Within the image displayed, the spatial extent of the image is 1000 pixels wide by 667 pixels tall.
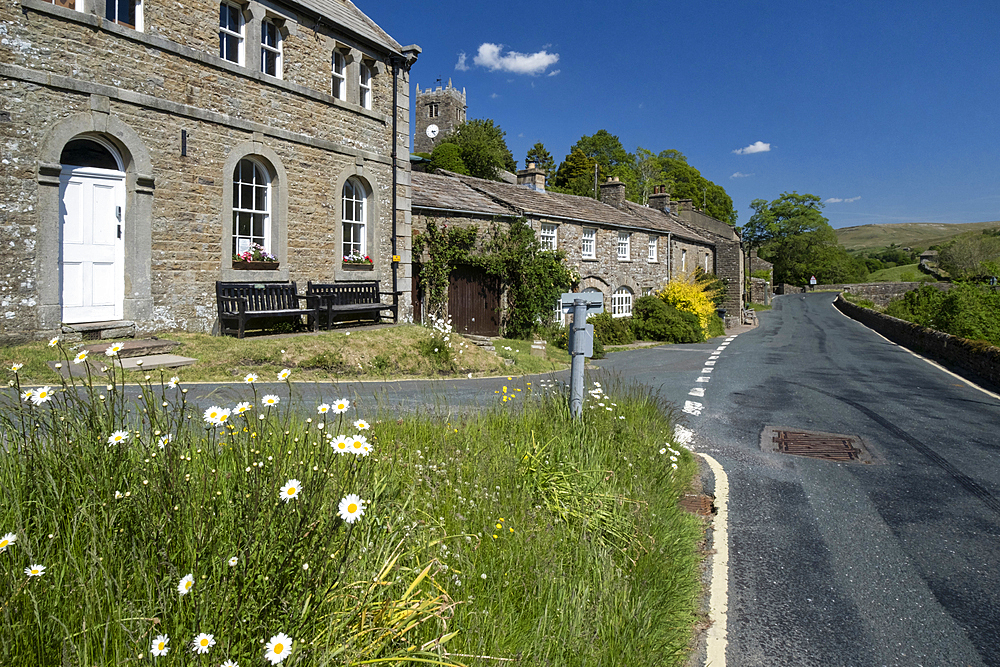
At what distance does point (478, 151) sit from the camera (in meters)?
49.2

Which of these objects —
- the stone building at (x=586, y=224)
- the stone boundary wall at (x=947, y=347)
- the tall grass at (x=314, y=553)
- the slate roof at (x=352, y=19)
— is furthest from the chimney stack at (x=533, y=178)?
the tall grass at (x=314, y=553)

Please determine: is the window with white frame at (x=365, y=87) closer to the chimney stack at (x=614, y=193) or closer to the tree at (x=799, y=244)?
the chimney stack at (x=614, y=193)

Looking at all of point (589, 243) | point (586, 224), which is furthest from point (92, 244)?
point (589, 243)

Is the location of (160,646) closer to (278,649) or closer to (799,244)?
(278,649)

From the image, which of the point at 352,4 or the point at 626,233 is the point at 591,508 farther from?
the point at 626,233

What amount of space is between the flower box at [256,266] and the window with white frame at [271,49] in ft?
13.3

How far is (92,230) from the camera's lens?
10.8 m

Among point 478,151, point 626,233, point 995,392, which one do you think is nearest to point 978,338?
point 995,392

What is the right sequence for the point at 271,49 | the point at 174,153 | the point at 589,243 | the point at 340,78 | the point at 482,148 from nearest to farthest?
the point at 174,153 < the point at 271,49 < the point at 340,78 < the point at 589,243 < the point at 482,148

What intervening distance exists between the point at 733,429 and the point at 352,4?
48.4 ft

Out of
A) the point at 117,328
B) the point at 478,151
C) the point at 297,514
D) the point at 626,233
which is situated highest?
the point at 478,151

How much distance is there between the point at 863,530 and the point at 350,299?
40.2 ft

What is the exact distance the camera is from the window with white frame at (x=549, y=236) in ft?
78.9

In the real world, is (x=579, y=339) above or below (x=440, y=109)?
below
